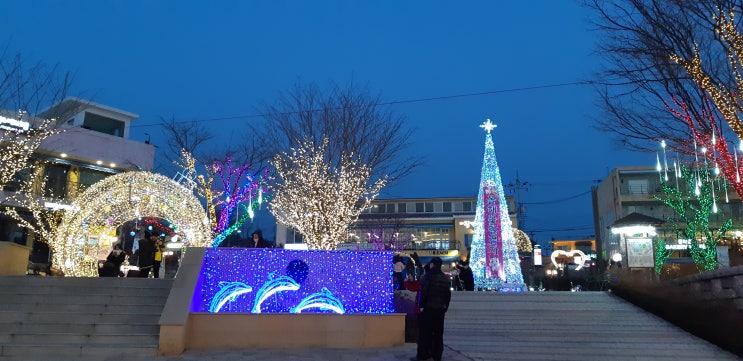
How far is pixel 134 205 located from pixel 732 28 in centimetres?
1456

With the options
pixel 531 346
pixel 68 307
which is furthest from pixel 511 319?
pixel 68 307

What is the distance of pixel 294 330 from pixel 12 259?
28.7 ft

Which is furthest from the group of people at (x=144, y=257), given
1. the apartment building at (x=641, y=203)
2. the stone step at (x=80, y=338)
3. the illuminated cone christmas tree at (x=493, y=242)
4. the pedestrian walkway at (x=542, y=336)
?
the apartment building at (x=641, y=203)

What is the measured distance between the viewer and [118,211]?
16.1m

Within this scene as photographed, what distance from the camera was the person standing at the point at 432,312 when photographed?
28.1 feet

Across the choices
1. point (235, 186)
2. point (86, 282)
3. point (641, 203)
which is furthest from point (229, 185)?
point (641, 203)

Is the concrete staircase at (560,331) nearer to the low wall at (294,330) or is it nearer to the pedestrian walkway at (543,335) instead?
the pedestrian walkway at (543,335)

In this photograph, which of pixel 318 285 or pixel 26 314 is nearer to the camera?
pixel 26 314

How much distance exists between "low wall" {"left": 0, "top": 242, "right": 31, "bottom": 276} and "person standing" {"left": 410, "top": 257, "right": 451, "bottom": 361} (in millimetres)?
10469

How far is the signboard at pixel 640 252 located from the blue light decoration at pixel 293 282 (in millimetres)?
8990

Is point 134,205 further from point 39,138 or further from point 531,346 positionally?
point 531,346

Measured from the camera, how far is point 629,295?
14.0 m

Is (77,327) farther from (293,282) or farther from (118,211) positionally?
(118,211)

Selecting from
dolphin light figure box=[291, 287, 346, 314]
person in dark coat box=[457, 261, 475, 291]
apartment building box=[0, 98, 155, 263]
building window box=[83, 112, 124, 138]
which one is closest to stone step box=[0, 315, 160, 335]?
dolphin light figure box=[291, 287, 346, 314]
